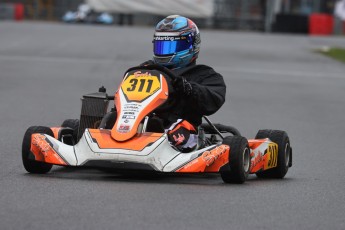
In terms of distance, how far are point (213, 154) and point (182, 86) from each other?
0.70 m

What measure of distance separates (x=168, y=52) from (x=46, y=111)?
5.98m

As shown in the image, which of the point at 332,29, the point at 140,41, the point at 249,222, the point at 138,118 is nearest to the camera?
the point at 249,222

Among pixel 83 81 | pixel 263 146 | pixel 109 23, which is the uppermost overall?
pixel 263 146

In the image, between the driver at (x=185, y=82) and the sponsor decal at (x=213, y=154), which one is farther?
the driver at (x=185, y=82)

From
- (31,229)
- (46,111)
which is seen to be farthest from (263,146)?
(46,111)

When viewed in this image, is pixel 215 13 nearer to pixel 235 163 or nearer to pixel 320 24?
pixel 320 24

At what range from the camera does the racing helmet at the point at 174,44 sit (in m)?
8.54

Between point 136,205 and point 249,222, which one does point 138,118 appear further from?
point 249,222

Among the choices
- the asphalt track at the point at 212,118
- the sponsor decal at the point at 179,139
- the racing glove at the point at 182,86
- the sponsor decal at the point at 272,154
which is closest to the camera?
the asphalt track at the point at 212,118

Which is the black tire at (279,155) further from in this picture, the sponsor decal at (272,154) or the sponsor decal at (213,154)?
the sponsor decal at (213,154)

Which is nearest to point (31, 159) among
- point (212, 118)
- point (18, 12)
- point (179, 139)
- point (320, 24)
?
point (179, 139)

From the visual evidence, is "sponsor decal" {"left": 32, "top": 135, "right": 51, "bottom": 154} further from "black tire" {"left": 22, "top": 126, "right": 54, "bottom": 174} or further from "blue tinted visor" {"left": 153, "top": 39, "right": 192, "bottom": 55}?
"blue tinted visor" {"left": 153, "top": 39, "right": 192, "bottom": 55}

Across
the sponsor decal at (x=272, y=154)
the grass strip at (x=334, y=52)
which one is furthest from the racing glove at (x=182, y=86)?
the grass strip at (x=334, y=52)

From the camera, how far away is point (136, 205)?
253 inches
